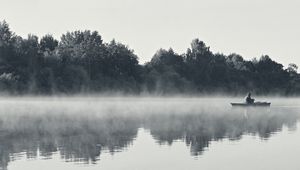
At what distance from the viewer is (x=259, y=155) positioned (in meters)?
35.3

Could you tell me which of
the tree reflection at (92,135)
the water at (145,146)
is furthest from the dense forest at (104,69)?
the water at (145,146)

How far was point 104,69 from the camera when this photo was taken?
152m

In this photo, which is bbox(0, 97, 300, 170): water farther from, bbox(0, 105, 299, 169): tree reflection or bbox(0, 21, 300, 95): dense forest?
bbox(0, 21, 300, 95): dense forest

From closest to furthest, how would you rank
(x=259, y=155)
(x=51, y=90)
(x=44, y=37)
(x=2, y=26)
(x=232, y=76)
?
(x=259, y=155), (x=51, y=90), (x=2, y=26), (x=44, y=37), (x=232, y=76)

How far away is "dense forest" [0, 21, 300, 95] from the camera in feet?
430

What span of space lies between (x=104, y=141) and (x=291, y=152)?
13.2m

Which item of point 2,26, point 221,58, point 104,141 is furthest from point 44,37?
point 104,141

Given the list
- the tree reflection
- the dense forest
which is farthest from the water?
the dense forest

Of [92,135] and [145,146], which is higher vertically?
[92,135]

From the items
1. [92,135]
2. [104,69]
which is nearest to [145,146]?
[92,135]

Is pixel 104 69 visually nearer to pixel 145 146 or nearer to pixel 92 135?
pixel 92 135

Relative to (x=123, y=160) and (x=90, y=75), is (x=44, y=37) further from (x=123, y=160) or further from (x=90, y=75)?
(x=123, y=160)

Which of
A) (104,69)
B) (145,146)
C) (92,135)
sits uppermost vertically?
(104,69)

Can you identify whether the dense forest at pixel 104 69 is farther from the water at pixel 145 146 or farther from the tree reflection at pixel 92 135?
the water at pixel 145 146
